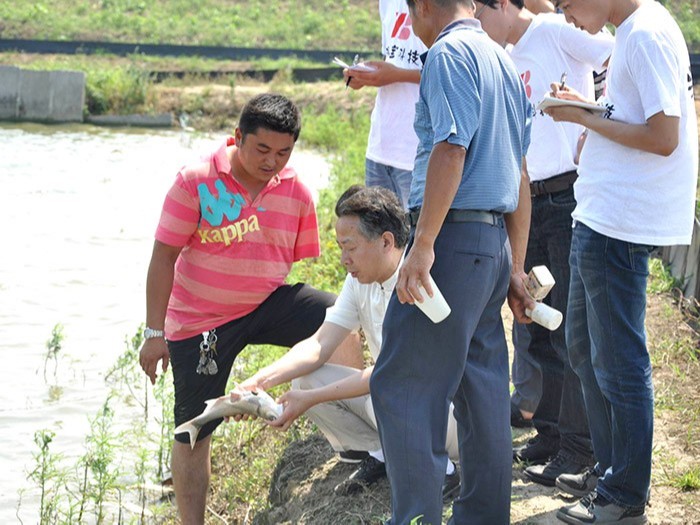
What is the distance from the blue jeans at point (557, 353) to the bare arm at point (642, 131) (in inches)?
27.9

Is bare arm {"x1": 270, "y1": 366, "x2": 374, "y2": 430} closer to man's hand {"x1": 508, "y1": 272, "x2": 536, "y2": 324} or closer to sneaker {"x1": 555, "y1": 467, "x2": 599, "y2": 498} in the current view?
man's hand {"x1": 508, "y1": 272, "x2": 536, "y2": 324}

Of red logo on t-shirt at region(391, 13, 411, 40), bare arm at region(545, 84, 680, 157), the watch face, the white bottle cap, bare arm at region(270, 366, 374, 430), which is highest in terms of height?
red logo on t-shirt at region(391, 13, 411, 40)

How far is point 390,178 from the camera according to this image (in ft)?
16.2

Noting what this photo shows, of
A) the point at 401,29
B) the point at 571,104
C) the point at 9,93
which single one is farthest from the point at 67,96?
the point at 571,104

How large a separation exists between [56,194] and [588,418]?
10.8 metres

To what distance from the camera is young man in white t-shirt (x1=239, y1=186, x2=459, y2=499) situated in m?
3.81

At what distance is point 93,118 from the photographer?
20516 millimetres

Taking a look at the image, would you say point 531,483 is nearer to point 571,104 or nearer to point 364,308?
point 364,308

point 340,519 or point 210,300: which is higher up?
point 210,300

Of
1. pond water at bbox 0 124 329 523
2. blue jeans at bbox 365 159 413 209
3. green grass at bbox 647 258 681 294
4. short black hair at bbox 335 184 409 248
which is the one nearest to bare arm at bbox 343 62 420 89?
blue jeans at bbox 365 159 413 209

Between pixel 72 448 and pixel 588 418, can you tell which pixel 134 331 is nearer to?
pixel 72 448

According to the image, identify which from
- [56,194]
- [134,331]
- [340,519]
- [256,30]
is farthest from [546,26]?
[256,30]

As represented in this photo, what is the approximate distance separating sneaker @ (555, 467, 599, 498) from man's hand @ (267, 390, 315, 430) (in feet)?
3.17

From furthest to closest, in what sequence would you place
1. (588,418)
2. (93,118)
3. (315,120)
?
(93,118) < (315,120) < (588,418)
